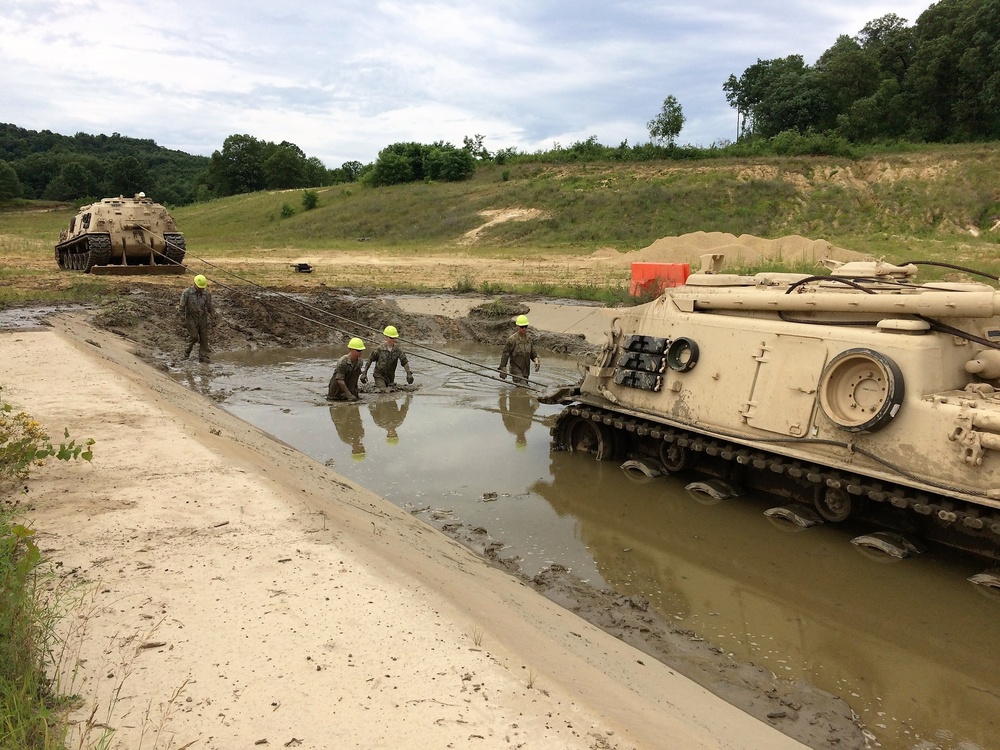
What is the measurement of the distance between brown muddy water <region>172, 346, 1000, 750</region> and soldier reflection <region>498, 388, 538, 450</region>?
0.06 meters

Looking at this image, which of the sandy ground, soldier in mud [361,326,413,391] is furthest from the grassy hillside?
the sandy ground

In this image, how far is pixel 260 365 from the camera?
1612 cm

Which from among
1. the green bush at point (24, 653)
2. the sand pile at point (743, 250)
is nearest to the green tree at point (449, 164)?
the sand pile at point (743, 250)

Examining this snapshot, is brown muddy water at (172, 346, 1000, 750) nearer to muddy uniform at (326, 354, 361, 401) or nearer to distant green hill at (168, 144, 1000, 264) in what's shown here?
muddy uniform at (326, 354, 361, 401)

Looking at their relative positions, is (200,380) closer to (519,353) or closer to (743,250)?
(519,353)

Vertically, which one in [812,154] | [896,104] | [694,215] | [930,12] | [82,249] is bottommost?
[82,249]

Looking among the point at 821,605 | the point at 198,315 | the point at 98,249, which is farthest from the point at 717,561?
the point at 98,249

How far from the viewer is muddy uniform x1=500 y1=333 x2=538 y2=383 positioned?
1280 centimetres

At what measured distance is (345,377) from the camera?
1270 cm

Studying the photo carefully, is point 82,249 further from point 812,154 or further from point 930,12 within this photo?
point 930,12

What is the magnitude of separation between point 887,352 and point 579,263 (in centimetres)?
2294

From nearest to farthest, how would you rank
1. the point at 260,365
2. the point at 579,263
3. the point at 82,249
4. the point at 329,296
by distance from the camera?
1. the point at 260,365
2. the point at 329,296
3. the point at 82,249
4. the point at 579,263

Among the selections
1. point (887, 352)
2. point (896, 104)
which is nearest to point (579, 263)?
point (887, 352)

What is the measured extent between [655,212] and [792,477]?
33413 mm
